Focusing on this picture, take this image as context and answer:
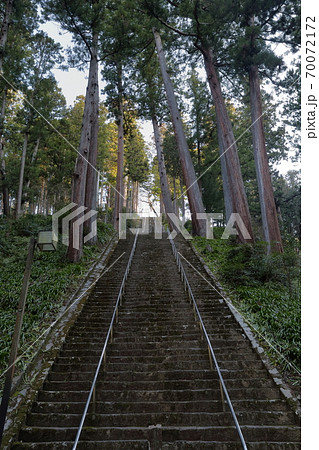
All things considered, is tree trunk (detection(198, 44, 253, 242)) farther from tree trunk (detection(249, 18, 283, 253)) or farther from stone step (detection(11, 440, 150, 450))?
stone step (detection(11, 440, 150, 450))

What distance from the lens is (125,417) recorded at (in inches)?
137

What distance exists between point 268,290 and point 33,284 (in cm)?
649

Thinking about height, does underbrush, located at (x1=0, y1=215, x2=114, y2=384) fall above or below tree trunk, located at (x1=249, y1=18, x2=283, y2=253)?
below

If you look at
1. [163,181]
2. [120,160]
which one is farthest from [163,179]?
[120,160]

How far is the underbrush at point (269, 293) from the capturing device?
184 inches

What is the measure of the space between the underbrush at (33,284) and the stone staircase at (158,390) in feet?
2.43

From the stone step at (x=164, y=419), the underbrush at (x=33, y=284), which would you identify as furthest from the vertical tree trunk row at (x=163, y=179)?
the stone step at (x=164, y=419)

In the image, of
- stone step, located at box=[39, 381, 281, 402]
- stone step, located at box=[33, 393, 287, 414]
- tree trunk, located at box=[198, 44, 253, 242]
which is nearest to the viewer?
stone step, located at box=[33, 393, 287, 414]

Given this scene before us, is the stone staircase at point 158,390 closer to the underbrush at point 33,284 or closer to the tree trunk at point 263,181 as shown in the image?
the underbrush at point 33,284

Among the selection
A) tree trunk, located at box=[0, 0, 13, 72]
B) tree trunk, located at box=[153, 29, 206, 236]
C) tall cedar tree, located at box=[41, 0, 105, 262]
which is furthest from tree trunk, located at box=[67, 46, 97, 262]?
tree trunk, located at box=[153, 29, 206, 236]

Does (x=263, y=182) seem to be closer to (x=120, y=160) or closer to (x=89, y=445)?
(x=89, y=445)

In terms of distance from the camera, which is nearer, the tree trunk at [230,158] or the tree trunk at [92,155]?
the tree trunk at [230,158]

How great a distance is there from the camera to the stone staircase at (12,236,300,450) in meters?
3.22

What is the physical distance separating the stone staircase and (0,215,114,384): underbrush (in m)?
0.74
